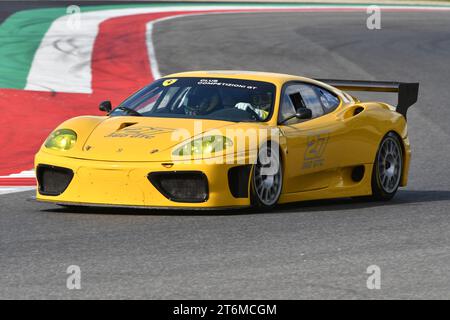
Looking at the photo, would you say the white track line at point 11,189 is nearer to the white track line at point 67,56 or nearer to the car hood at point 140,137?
the car hood at point 140,137

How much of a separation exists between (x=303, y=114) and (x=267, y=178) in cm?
77

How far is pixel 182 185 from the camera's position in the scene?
8891mm

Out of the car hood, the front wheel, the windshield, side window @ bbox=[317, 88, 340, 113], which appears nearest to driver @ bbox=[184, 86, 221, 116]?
the windshield

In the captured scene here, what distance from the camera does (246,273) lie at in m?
6.65

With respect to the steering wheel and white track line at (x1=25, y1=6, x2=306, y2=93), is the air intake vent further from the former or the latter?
white track line at (x1=25, y1=6, x2=306, y2=93)

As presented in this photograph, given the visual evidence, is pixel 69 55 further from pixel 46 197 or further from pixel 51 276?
pixel 51 276

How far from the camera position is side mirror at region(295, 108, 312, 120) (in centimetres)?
974

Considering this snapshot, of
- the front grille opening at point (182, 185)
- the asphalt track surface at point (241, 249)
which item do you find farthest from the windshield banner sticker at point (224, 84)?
the front grille opening at point (182, 185)

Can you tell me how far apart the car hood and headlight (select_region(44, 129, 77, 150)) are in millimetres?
128

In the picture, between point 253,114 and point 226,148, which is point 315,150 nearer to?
point 253,114

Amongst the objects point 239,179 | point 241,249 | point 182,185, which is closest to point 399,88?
point 239,179

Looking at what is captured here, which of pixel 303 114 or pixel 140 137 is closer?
pixel 140 137

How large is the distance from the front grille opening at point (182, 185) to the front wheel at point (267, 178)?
41 cm
